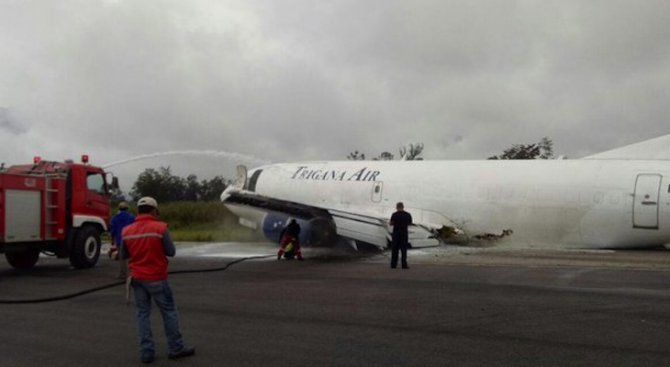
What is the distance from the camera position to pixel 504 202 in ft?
70.3

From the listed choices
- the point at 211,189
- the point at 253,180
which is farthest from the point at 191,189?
the point at 253,180

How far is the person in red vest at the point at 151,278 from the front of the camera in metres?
7.24

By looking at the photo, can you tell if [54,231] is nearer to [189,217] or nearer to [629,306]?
[629,306]

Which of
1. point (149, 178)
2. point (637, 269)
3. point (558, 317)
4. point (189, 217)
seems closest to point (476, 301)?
point (558, 317)

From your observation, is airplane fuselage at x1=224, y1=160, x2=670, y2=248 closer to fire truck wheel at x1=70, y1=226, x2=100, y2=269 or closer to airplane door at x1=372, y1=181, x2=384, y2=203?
airplane door at x1=372, y1=181, x2=384, y2=203

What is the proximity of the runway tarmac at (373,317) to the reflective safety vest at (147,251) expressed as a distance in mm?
921

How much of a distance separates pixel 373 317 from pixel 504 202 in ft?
42.6

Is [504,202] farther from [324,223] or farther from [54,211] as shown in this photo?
[54,211]

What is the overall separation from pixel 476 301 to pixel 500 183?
38.0ft

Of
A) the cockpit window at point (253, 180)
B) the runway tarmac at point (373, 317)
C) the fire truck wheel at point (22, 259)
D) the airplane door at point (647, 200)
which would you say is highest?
the cockpit window at point (253, 180)

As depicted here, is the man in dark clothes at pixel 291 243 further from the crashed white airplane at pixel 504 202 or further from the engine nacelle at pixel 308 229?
the engine nacelle at pixel 308 229

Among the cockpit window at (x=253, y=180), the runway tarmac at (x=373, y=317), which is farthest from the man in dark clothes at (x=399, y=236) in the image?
the cockpit window at (x=253, y=180)

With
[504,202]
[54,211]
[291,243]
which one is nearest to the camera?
[54,211]

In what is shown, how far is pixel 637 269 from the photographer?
48.6ft
